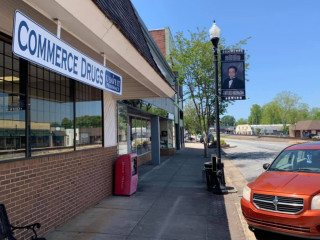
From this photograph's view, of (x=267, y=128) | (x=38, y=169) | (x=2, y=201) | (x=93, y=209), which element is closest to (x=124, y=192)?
(x=93, y=209)

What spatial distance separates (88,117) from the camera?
23.3 ft

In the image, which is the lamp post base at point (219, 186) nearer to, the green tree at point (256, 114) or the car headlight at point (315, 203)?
the car headlight at point (315, 203)

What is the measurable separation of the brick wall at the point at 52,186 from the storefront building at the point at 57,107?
0.6 inches

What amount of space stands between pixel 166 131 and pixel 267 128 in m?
Result: 101

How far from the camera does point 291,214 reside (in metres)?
4.39

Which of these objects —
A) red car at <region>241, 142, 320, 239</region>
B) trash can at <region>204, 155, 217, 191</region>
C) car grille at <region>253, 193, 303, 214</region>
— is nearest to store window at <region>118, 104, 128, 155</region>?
trash can at <region>204, 155, 217, 191</region>

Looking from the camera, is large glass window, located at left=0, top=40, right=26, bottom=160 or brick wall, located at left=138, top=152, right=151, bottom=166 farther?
Answer: brick wall, located at left=138, top=152, right=151, bottom=166

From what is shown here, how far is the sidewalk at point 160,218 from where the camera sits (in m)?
5.02

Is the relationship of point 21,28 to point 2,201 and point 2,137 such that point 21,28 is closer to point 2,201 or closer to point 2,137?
point 2,137

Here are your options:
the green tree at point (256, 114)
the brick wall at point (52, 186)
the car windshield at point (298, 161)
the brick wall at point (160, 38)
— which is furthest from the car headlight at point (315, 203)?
the green tree at point (256, 114)

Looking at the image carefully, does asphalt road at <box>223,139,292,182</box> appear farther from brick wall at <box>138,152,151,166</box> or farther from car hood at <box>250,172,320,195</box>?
car hood at <box>250,172,320,195</box>

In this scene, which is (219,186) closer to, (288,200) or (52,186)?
(288,200)

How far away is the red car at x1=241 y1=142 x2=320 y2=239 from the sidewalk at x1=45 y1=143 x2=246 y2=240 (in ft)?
1.99

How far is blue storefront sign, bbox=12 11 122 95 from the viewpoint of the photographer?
2462 millimetres
